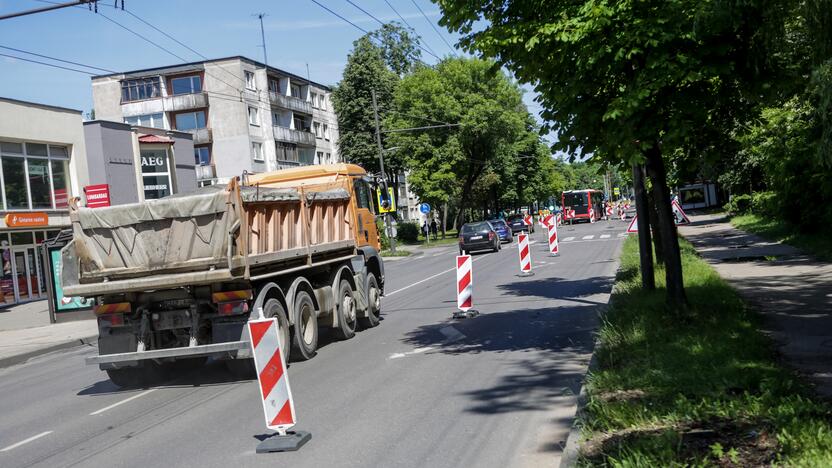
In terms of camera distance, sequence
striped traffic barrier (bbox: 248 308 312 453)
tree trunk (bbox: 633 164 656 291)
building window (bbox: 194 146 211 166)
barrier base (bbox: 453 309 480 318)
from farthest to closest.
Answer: building window (bbox: 194 146 211 166) → barrier base (bbox: 453 309 480 318) → tree trunk (bbox: 633 164 656 291) → striped traffic barrier (bbox: 248 308 312 453)

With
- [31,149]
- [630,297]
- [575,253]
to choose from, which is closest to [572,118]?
[630,297]

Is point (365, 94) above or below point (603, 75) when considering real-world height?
above

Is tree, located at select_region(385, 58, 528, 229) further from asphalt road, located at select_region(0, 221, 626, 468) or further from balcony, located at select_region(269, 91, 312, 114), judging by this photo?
asphalt road, located at select_region(0, 221, 626, 468)

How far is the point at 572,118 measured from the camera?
8.84 meters

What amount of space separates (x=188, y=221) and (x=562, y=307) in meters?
7.51

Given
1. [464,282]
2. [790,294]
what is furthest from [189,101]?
[790,294]

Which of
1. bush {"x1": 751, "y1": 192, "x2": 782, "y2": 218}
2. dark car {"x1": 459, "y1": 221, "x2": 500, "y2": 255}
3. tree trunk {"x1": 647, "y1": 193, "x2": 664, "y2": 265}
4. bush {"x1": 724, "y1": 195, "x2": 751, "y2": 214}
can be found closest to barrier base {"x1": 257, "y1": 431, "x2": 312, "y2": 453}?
tree trunk {"x1": 647, "y1": 193, "x2": 664, "y2": 265}

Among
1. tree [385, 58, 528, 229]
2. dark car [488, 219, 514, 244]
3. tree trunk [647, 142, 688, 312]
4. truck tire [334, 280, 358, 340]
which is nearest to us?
tree trunk [647, 142, 688, 312]

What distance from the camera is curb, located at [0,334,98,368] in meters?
14.7

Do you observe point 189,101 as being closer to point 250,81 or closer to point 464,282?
point 250,81

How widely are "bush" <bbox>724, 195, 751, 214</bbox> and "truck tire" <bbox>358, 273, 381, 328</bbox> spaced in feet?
101

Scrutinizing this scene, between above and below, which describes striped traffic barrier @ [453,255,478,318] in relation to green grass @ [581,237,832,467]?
above

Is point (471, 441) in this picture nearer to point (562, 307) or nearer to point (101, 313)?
point (101, 313)

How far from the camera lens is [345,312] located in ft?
40.3
